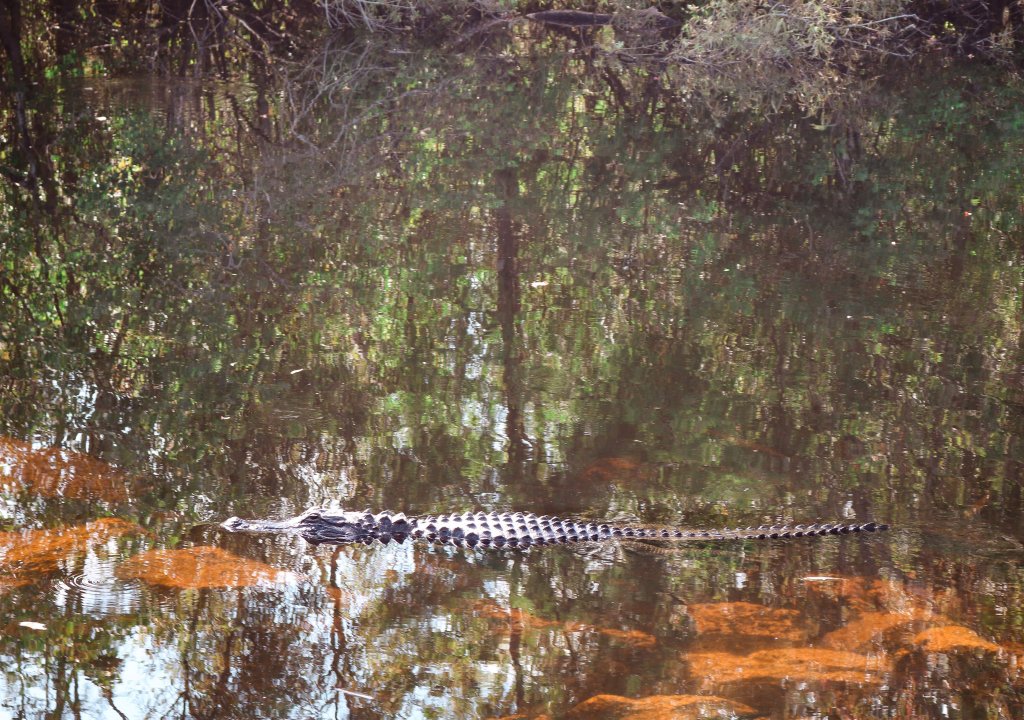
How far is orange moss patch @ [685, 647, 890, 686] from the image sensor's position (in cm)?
366

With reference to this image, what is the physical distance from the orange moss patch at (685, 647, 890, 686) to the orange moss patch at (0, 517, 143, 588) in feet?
7.92

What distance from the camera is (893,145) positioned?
11.5m

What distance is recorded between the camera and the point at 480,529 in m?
4.44

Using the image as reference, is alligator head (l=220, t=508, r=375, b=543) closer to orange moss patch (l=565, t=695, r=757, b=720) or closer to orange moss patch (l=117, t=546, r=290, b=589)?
orange moss patch (l=117, t=546, r=290, b=589)

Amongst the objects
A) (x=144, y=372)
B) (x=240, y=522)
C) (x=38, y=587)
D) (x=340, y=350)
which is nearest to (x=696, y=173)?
(x=340, y=350)

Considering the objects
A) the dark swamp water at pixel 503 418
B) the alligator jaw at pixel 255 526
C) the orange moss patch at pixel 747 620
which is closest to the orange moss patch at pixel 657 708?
the dark swamp water at pixel 503 418

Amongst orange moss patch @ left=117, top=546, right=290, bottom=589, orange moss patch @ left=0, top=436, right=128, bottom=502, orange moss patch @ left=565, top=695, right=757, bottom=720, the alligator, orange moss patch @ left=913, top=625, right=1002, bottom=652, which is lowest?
orange moss patch @ left=565, top=695, right=757, bottom=720

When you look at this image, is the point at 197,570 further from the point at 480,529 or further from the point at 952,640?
the point at 952,640

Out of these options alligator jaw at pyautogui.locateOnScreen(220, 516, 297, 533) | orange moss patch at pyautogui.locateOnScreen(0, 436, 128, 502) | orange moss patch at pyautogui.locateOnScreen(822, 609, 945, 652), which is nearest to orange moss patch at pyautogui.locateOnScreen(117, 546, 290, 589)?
alligator jaw at pyautogui.locateOnScreen(220, 516, 297, 533)

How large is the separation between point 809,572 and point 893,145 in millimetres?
8443

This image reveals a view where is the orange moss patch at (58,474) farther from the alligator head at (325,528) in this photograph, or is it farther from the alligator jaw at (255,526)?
the alligator head at (325,528)

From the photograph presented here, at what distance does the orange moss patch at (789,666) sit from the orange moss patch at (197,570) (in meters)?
1.70

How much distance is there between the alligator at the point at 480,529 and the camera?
444cm

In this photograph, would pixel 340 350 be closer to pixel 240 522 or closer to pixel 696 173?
pixel 240 522
